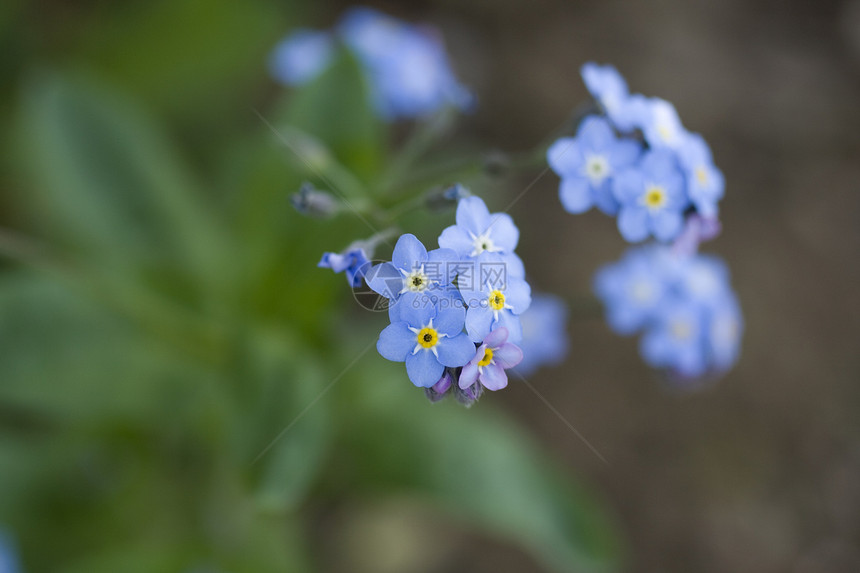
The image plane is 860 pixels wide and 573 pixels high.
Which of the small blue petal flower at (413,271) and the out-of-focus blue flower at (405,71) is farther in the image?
the out-of-focus blue flower at (405,71)

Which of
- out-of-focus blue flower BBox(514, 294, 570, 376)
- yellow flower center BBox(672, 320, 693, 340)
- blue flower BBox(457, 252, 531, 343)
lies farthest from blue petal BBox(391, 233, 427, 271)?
out-of-focus blue flower BBox(514, 294, 570, 376)

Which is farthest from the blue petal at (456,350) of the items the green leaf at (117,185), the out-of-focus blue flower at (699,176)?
the green leaf at (117,185)

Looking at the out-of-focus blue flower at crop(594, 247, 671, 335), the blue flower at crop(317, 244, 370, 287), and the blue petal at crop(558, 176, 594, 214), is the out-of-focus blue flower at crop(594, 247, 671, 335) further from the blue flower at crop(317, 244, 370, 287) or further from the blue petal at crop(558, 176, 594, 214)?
the blue flower at crop(317, 244, 370, 287)

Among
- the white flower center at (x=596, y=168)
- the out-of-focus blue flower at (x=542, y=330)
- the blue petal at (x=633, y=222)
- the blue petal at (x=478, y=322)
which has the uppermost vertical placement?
the out-of-focus blue flower at (x=542, y=330)

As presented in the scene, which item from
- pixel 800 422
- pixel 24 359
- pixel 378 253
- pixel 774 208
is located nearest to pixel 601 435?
pixel 800 422

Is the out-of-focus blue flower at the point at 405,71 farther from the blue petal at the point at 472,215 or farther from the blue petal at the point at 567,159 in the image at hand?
the blue petal at the point at 472,215

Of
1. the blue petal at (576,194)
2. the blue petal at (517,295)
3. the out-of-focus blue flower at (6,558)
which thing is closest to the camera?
the blue petal at (517,295)

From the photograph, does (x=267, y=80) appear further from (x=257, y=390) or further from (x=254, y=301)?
(x=257, y=390)

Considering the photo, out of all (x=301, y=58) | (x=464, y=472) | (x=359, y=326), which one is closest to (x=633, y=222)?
(x=464, y=472)
